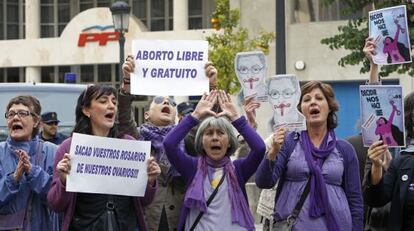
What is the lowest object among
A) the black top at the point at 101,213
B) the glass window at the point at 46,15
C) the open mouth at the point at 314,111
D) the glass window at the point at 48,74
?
the black top at the point at 101,213

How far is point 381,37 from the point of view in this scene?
21.3 ft

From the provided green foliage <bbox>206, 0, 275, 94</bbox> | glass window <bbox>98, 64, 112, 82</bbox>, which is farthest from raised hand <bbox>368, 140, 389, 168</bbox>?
glass window <bbox>98, 64, 112, 82</bbox>

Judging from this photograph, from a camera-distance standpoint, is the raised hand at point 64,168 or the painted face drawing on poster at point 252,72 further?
the painted face drawing on poster at point 252,72

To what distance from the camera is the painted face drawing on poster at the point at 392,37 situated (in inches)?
253

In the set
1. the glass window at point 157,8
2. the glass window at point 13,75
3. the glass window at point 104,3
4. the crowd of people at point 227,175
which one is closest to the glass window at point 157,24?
the glass window at point 157,8

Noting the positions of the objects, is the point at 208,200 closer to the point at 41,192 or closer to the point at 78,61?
the point at 41,192

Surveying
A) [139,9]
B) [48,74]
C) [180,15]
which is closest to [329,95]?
[180,15]

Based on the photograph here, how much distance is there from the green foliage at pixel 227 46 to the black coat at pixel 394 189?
16284 millimetres

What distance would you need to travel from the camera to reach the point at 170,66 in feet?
21.3

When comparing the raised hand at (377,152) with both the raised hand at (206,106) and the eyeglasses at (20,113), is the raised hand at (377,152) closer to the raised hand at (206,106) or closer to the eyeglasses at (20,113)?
the raised hand at (206,106)

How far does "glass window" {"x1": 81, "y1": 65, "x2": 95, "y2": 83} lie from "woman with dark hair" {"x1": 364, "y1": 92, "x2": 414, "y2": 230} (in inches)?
1253

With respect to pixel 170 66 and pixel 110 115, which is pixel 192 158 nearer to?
pixel 110 115

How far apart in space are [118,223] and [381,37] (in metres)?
2.39

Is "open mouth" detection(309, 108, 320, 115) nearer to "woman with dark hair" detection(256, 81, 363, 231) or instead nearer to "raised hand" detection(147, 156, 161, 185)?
"woman with dark hair" detection(256, 81, 363, 231)
